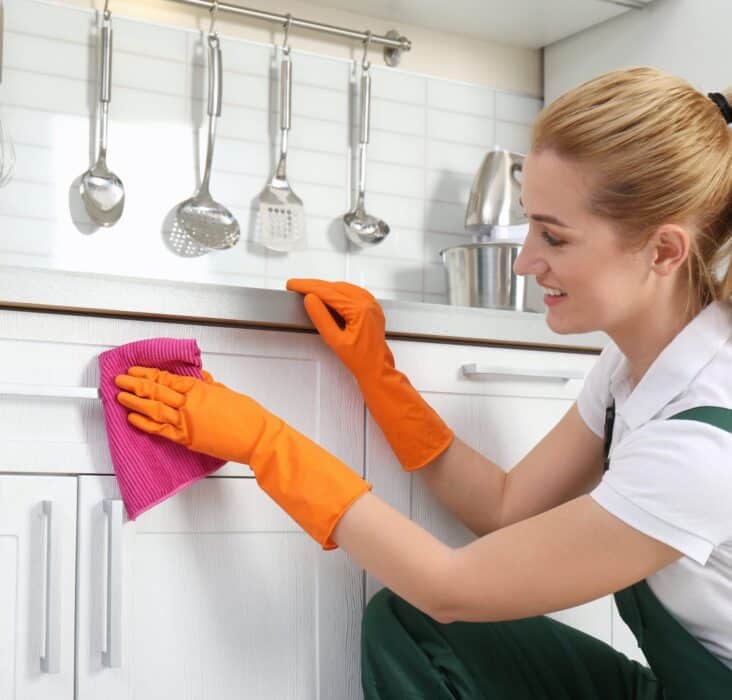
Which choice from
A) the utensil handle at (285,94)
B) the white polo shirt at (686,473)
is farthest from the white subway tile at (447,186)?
the white polo shirt at (686,473)

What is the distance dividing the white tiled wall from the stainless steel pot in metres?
0.25

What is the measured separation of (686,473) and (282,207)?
1.15m

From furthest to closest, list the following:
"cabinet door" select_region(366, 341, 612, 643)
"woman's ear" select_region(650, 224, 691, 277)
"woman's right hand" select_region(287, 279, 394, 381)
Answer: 1. "cabinet door" select_region(366, 341, 612, 643)
2. "woman's right hand" select_region(287, 279, 394, 381)
3. "woman's ear" select_region(650, 224, 691, 277)

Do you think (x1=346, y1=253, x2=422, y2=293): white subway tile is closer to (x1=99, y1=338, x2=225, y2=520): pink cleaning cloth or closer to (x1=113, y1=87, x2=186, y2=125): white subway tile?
(x1=113, y1=87, x2=186, y2=125): white subway tile

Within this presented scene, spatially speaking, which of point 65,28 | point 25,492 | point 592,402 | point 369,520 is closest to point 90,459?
point 25,492

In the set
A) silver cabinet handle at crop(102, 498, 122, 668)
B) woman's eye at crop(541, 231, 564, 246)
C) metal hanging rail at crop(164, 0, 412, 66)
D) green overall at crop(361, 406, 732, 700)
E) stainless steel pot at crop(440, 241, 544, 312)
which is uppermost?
metal hanging rail at crop(164, 0, 412, 66)

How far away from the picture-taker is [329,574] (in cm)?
146

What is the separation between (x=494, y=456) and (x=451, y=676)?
368 mm

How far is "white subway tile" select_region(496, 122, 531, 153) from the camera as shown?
2.37 meters

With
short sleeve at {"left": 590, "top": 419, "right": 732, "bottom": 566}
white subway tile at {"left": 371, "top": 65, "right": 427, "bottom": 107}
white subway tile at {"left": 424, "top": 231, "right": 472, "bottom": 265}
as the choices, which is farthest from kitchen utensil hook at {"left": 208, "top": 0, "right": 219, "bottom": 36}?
short sleeve at {"left": 590, "top": 419, "right": 732, "bottom": 566}

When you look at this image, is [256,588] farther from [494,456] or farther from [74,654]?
[494,456]

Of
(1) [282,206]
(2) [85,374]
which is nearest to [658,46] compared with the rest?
(1) [282,206]

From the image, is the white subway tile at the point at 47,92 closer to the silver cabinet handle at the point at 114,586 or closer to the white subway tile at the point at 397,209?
the white subway tile at the point at 397,209

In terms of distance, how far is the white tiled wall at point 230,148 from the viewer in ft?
6.29
